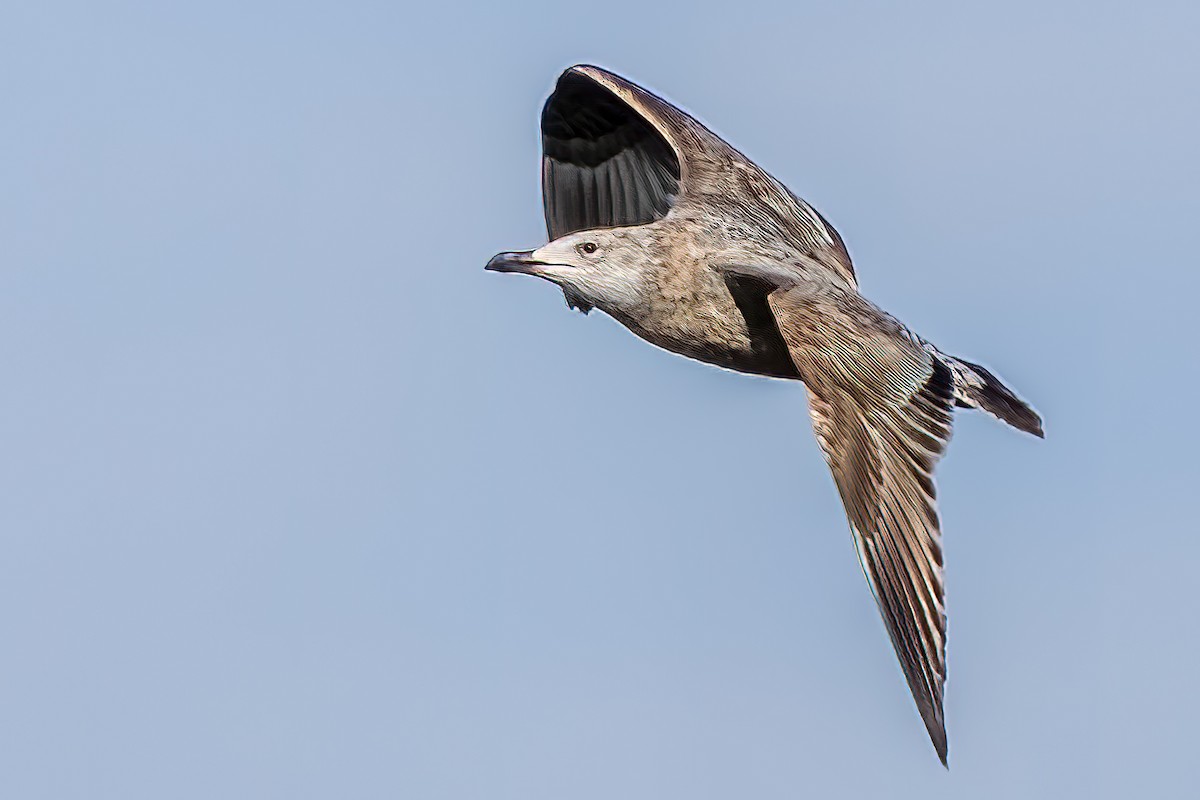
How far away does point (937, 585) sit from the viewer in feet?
43.9

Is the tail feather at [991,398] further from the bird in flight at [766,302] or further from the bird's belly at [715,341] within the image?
the bird's belly at [715,341]

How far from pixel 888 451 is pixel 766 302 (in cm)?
225

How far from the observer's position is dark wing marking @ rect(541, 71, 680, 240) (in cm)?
1911

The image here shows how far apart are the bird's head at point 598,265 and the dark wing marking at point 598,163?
284 cm

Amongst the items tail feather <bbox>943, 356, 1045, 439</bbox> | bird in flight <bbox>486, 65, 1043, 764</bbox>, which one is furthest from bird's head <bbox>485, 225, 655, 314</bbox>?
tail feather <bbox>943, 356, 1045, 439</bbox>

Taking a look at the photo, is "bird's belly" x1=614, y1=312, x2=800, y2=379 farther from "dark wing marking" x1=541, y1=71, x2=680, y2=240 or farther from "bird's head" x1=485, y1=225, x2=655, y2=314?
"dark wing marking" x1=541, y1=71, x2=680, y2=240

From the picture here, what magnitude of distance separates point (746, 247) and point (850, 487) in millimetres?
2996

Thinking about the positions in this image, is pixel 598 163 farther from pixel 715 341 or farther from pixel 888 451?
pixel 888 451

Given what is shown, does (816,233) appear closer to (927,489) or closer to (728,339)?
(728,339)

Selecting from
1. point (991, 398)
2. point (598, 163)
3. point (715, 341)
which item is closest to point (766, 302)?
point (715, 341)

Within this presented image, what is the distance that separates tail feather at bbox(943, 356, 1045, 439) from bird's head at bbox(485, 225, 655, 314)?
→ 95.2 inches

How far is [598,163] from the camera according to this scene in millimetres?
19750

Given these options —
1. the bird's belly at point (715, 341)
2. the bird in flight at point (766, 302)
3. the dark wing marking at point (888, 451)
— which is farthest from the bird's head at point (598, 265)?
the dark wing marking at point (888, 451)

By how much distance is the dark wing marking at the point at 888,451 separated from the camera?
13320mm
